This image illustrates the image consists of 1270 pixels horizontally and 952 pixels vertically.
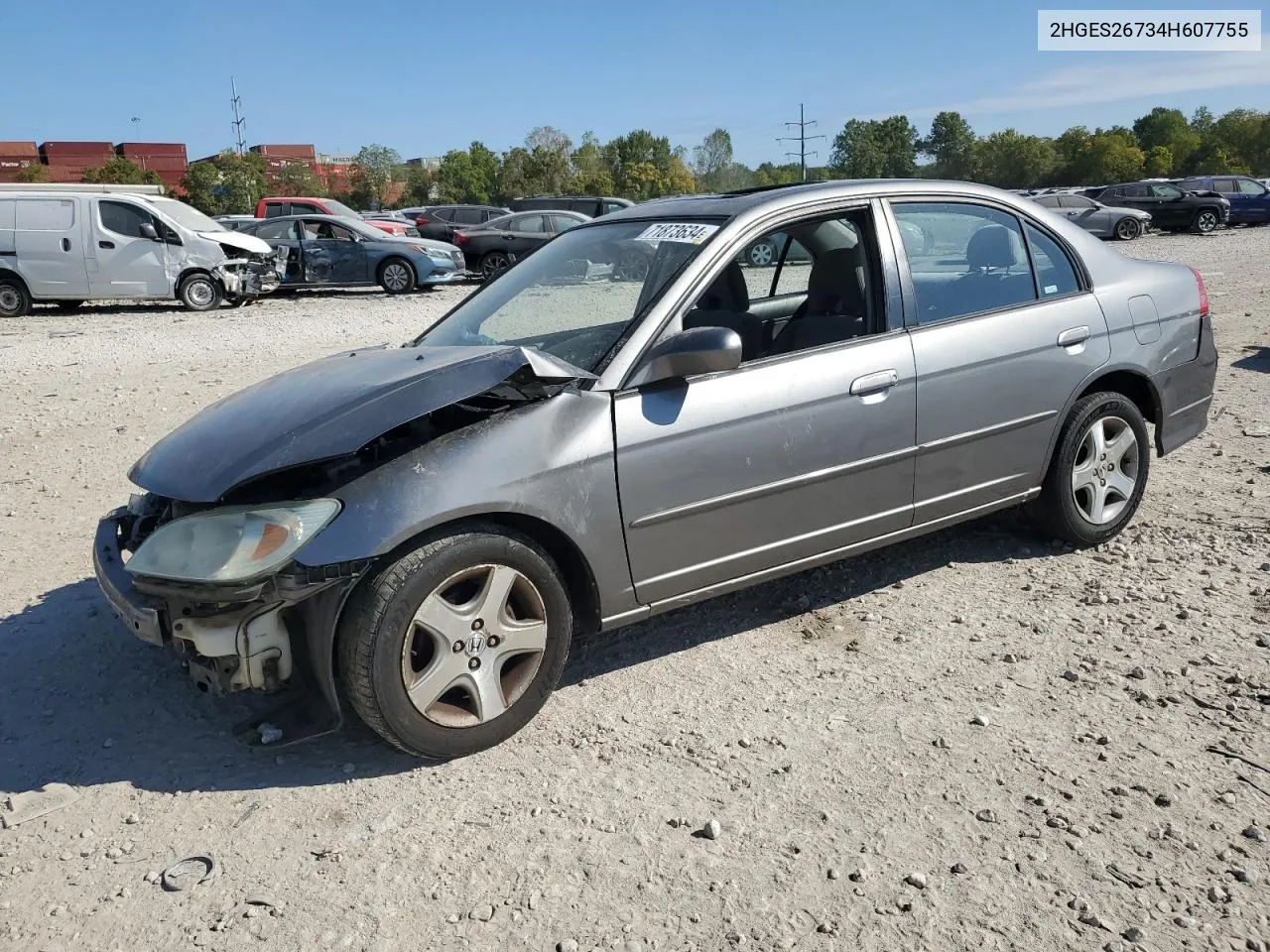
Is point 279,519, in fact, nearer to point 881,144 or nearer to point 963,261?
point 963,261

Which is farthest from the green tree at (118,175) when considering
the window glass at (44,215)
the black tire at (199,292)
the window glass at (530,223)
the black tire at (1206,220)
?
the black tire at (1206,220)

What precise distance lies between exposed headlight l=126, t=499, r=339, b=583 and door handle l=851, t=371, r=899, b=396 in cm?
193

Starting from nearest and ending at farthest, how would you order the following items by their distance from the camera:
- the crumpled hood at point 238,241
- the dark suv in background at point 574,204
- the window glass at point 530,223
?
the crumpled hood at point 238,241, the window glass at point 530,223, the dark suv in background at point 574,204

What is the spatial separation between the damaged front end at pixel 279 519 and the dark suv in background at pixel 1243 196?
3330 cm

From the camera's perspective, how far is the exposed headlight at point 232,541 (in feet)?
9.64

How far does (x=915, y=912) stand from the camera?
2.46 metres

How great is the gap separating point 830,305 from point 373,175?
255 feet

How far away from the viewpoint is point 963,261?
14.4ft

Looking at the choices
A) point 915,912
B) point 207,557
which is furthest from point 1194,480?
point 207,557

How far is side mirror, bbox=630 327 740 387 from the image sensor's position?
3.37 metres

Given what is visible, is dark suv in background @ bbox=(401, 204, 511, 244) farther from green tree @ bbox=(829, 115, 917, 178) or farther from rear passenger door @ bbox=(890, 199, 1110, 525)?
green tree @ bbox=(829, 115, 917, 178)

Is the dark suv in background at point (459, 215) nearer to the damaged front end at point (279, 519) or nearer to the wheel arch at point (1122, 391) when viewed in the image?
the wheel arch at point (1122, 391)

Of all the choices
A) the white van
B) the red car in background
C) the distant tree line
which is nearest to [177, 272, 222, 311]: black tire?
the white van

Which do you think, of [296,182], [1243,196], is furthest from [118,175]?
[1243,196]
